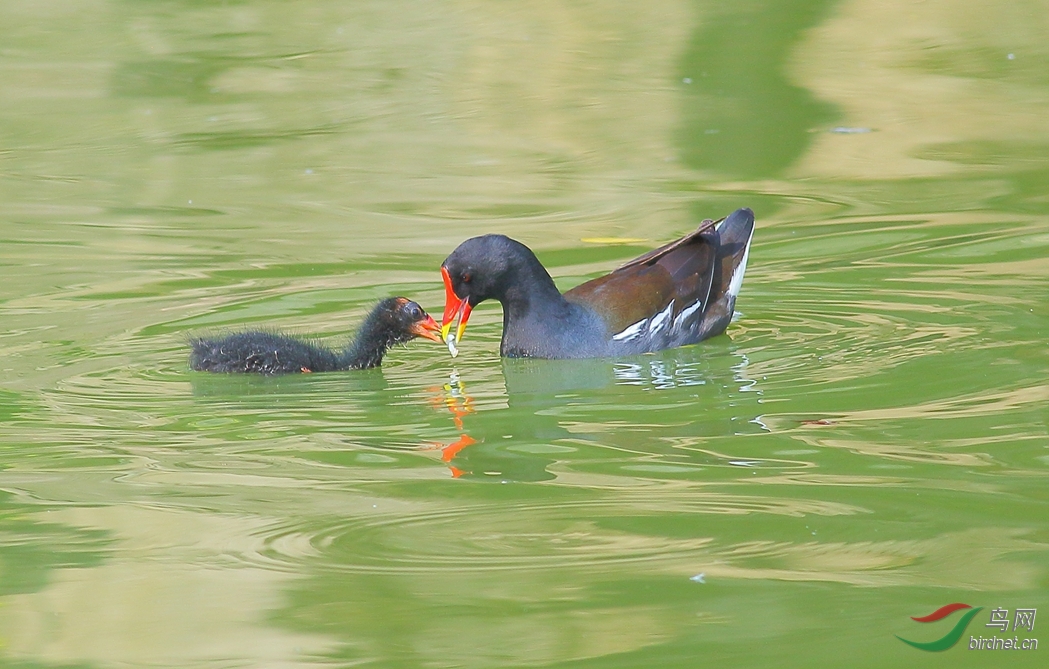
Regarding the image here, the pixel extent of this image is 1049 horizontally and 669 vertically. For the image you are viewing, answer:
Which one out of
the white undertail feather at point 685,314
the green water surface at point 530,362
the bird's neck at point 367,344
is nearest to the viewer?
the green water surface at point 530,362

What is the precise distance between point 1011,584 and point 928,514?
1.80ft

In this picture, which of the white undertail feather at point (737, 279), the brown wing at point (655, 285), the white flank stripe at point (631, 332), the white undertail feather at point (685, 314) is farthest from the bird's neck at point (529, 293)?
the white undertail feather at point (737, 279)

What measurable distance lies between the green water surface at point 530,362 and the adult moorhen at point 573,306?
0.17 m

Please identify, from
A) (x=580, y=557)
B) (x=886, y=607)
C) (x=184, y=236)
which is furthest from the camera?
(x=184, y=236)

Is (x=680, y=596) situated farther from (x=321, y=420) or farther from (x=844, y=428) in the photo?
(x=321, y=420)

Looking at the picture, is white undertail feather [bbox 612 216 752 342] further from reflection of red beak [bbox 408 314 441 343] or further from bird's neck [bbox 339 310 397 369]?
bird's neck [bbox 339 310 397 369]

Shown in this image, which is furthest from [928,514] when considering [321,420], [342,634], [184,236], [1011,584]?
[184,236]

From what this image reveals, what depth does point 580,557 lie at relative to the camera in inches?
172

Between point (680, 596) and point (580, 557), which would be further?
point (580, 557)

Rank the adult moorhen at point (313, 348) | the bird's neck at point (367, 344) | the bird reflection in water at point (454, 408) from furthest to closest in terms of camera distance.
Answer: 1. the bird's neck at point (367, 344)
2. the adult moorhen at point (313, 348)
3. the bird reflection in water at point (454, 408)
